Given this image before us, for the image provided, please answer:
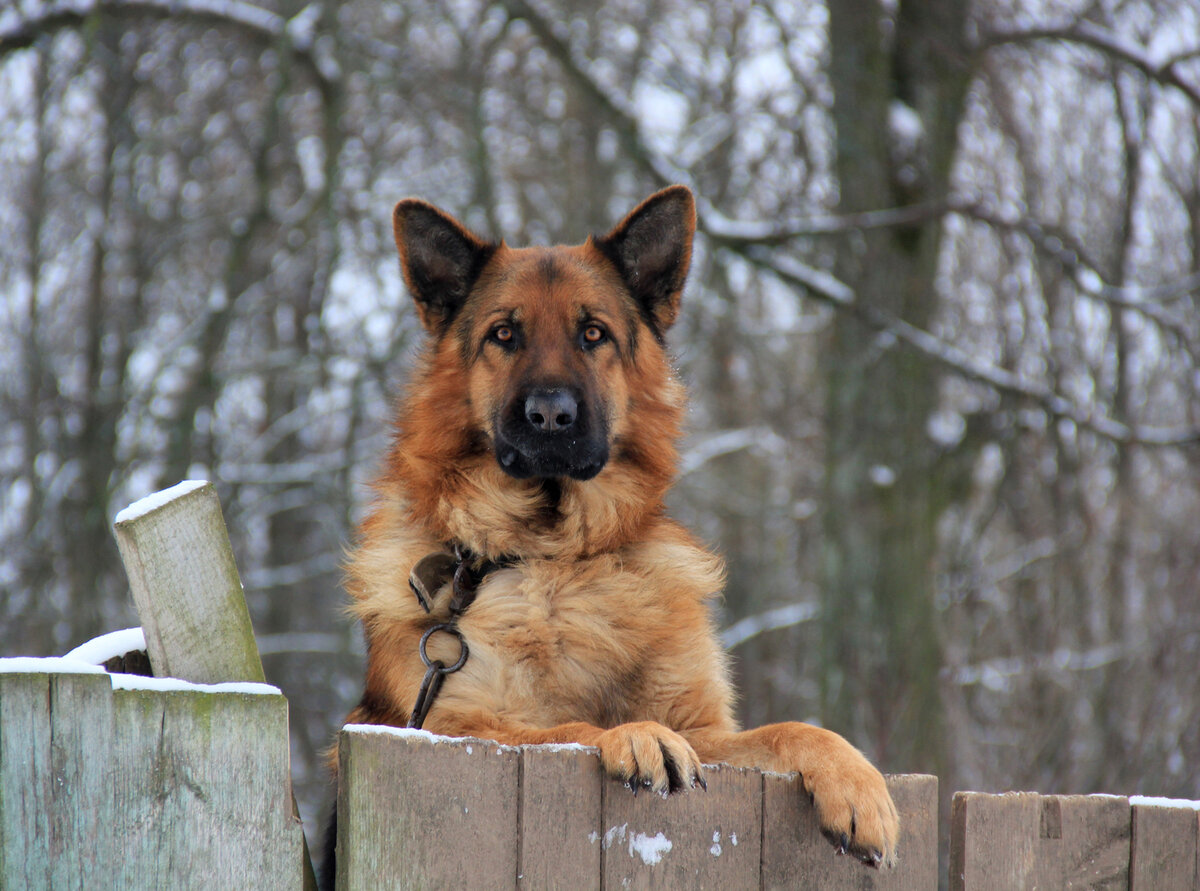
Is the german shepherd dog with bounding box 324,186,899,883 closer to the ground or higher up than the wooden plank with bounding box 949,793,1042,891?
higher up

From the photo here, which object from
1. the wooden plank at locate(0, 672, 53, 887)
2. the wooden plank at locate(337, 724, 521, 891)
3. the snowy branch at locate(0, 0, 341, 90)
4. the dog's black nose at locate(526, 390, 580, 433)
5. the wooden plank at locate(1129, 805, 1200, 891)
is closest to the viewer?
the wooden plank at locate(0, 672, 53, 887)

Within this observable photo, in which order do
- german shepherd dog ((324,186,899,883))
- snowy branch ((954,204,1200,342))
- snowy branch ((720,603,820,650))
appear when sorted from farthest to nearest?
snowy branch ((720,603,820,650)) → snowy branch ((954,204,1200,342)) → german shepherd dog ((324,186,899,883))

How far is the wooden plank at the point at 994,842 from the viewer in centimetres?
206

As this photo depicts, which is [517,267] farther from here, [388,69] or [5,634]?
[5,634]

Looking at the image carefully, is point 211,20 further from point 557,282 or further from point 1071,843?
point 1071,843

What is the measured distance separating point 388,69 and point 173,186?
2537 mm

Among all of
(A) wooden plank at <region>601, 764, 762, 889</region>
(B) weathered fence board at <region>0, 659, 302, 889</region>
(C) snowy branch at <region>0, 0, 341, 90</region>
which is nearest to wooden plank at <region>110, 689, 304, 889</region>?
(B) weathered fence board at <region>0, 659, 302, 889</region>

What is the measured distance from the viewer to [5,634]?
32.6ft

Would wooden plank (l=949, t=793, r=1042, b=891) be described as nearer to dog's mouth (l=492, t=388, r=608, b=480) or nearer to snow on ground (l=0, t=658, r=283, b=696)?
snow on ground (l=0, t=658, r=283, b=696)

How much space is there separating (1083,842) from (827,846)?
1.90 ft

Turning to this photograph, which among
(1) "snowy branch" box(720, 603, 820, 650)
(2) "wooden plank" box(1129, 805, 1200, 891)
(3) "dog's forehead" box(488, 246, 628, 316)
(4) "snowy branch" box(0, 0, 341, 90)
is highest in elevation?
(4) "snowy branch" box(0, 0, 341, 90)

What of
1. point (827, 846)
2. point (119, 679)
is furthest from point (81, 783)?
point (827, 846)

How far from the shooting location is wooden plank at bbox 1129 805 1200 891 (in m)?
2.20

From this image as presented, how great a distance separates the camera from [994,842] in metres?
2.08
